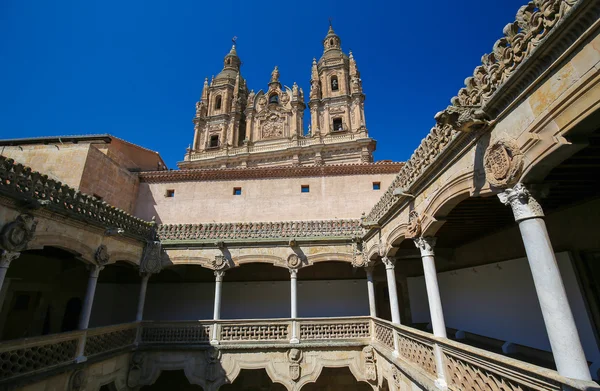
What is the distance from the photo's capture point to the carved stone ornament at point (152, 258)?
11.7 meters

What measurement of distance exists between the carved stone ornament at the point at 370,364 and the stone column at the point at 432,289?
4.87m

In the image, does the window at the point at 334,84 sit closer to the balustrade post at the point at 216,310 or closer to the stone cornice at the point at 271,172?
the stone cornice at the point at 271,172

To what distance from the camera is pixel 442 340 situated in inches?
229

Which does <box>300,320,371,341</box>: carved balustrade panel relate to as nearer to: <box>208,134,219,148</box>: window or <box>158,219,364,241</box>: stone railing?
<box>158,219,364,241</box>: stone railing

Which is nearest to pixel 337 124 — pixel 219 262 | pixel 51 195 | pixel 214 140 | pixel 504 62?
pixel 214 140

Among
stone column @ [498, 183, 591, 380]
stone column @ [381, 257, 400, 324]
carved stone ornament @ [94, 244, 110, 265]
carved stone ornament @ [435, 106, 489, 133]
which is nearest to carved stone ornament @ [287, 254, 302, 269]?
stone column @ [381, 257, 400, 324]

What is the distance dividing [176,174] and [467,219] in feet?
51.1

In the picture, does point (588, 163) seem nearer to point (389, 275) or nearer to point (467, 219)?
point (467, 219)

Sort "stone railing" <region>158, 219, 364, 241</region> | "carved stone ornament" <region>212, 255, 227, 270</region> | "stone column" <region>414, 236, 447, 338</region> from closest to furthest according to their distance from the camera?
"stone column" <region>414, 236, 447, 338</region> < "carved stone ornament" <region>212, 255, 227, 270</region> < "stone railing" <region>158, 219, 364, 241</region>

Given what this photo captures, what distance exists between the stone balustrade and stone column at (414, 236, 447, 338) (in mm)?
270

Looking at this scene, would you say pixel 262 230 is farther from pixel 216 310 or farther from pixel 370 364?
pixel 370 364

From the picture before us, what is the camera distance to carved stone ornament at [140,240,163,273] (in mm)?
11711

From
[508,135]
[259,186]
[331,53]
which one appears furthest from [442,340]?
[331,53]

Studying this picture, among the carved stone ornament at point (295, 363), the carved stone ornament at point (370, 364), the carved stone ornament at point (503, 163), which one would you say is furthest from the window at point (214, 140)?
the carved stone ornament at point (503, 163)
